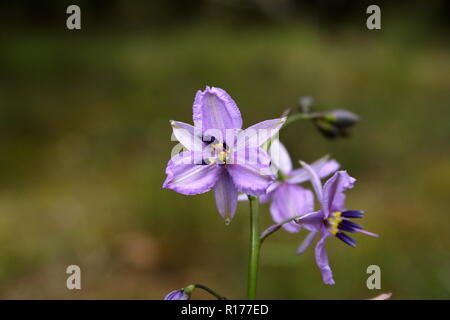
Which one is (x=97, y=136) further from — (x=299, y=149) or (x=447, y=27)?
(x=447, y=27)

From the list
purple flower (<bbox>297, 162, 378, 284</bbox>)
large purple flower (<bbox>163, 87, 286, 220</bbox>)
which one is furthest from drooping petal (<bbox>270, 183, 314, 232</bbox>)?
large purple flower (<bbox>163, 87, 286, 220</bbox>)

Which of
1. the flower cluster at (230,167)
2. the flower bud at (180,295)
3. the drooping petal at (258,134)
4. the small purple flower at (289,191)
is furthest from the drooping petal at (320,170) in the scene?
the flower bud at (180,295)

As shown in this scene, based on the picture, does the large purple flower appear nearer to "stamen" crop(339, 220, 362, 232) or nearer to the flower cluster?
the flower cluster

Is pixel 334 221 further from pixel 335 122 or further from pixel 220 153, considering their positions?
pixel 335 122

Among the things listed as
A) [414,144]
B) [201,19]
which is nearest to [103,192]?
[414,144]

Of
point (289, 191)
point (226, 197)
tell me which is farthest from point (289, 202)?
point (226, 197)
